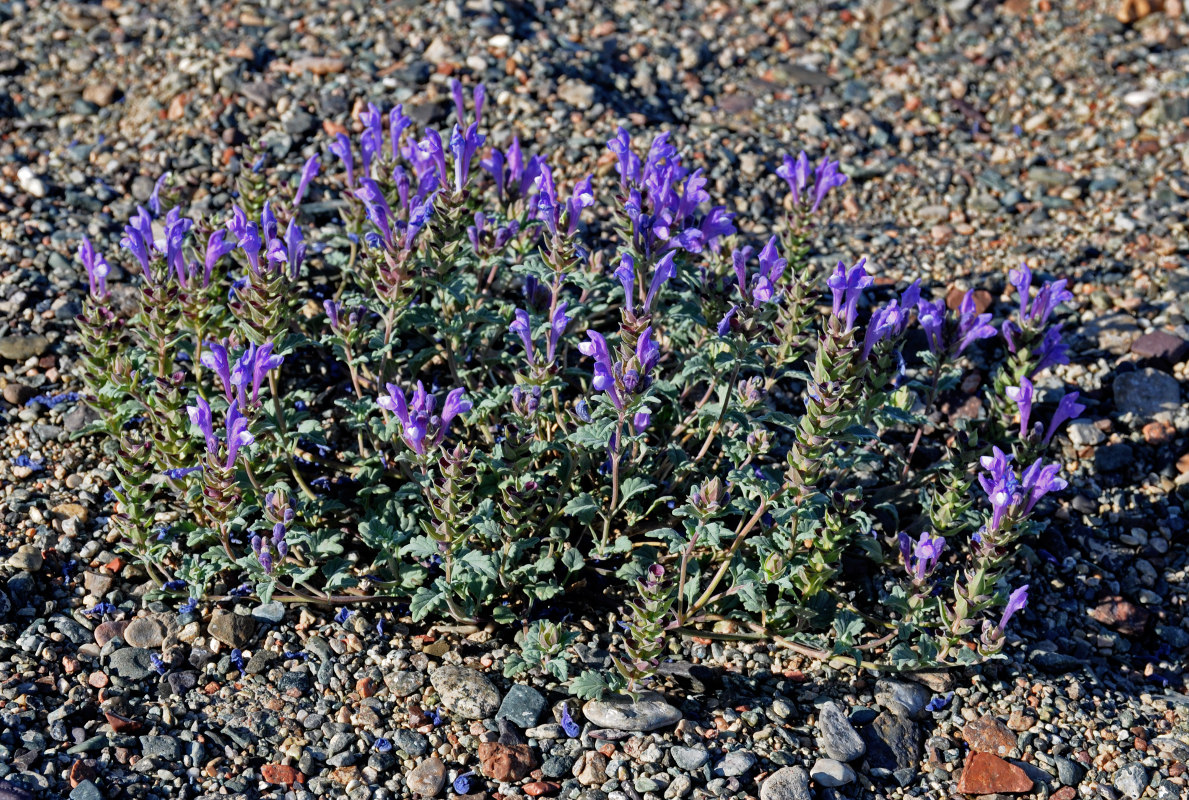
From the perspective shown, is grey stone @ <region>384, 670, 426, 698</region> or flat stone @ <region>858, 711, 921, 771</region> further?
grey stone @ <region>384, 670, 426, 698</region>

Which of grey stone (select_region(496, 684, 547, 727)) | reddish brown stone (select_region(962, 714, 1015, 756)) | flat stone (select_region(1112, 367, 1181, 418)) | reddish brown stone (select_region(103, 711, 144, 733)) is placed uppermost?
flat stone (select_region(1112, 367, 1181, 418))

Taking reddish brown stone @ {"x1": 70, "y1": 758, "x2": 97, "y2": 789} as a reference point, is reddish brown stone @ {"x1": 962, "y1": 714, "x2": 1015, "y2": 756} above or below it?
above

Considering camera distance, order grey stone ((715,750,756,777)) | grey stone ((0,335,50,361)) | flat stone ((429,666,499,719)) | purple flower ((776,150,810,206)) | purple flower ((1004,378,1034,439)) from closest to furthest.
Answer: grey stone ((715,750,756,777)), flat stone ((429,666,499,719)), purple flower ((1004,378,1034,439)), purple flower ((776,150,810,206)), grey stone ((0,335,50,361))

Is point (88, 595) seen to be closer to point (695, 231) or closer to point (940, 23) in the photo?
point (695, 231)

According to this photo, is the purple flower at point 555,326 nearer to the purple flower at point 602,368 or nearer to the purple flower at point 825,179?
the purple flower at point 602,368

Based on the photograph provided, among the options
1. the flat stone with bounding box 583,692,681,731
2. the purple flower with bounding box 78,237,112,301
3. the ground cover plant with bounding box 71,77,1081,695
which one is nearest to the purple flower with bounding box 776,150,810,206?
the ground cover plant with bounding box 71,77,1081,695

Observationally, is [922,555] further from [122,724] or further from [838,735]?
[122,724]

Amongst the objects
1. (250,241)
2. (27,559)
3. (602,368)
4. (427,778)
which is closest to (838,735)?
(427,778)

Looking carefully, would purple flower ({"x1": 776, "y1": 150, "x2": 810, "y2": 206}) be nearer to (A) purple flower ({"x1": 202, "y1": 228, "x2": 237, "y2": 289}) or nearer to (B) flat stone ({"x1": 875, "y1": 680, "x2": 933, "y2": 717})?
(B) flat stone ({"x1": 875, "y1": 680, "x2": 933, "y2": 717})
